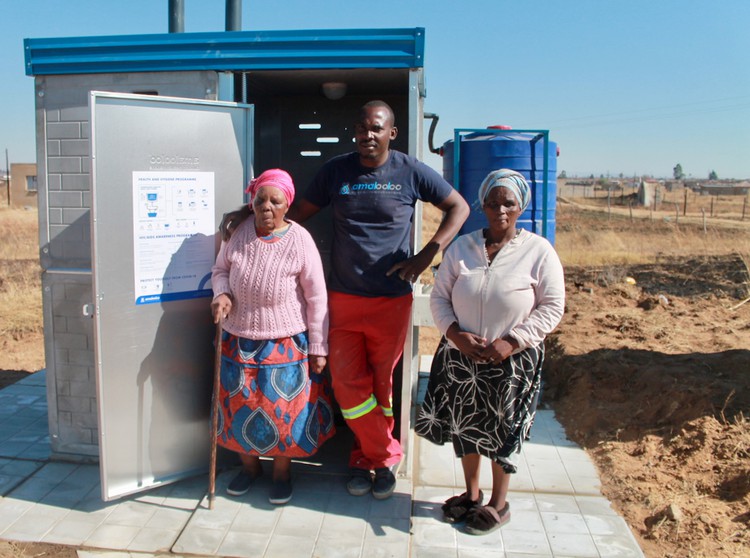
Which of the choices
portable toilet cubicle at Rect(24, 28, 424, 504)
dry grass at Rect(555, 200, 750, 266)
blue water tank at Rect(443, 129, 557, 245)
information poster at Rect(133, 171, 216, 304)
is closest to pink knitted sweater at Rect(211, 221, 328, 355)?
information poster at Rect(133, 171, 216, 304)

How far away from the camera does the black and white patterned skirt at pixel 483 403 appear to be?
3.24m

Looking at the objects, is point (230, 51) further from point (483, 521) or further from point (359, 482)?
point (483, 521)

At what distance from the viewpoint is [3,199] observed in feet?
126

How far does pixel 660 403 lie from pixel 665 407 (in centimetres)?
8

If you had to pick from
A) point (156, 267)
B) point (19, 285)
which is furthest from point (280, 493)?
point (19, 285)

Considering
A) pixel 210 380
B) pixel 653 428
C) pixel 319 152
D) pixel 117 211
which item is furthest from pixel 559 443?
pixel 117 211

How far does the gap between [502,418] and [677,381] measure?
2546mm

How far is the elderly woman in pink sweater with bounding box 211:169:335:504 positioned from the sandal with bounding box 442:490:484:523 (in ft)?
2.55

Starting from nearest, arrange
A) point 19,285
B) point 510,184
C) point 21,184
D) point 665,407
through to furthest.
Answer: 1. point 510,184
2. point 665,407
3. point 19,285
4. point 21,184

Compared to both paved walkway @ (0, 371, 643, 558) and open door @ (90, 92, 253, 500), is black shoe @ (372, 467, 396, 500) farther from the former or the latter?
open door @ (90, 92, 253, 500)

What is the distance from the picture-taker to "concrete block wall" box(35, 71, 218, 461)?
13.2 feet

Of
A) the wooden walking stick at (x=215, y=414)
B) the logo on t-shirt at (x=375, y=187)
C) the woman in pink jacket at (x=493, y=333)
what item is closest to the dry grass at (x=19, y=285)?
the wooden walking stick at (x=215, y=414)

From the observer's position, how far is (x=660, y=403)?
496cm

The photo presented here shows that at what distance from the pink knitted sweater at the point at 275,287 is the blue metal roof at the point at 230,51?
1.02 meters
